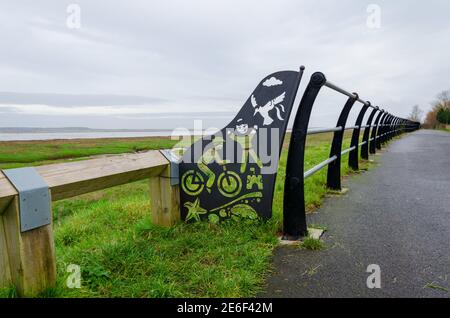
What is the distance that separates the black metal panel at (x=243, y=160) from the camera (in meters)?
2.88

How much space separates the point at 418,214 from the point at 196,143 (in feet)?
7.21

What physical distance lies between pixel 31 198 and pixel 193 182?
4.73 ft

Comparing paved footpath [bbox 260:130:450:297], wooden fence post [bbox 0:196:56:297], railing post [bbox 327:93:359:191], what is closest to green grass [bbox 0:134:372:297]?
wooden fence post [bbox 0:196:56:297]

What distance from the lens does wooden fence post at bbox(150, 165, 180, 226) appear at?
2.96 meters

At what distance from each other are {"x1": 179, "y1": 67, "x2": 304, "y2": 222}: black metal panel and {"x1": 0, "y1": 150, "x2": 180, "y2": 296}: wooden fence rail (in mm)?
558

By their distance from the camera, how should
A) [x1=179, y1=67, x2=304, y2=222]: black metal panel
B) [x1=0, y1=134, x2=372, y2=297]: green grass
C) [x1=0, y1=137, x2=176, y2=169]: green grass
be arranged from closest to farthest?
[x1=0, y1=134, x2=372, y2=297]: green grass → [x1=179, y1=67, x2=304, y2=222]: black metal panel → [x1=0, y1=137, x2=176, y2=169]: green grass

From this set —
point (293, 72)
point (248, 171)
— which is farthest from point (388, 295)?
point (293, 72)

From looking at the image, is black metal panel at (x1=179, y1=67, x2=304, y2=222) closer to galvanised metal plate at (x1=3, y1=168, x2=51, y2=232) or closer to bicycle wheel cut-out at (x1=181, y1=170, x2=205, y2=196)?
bicycle wheel cut-out at (x1=181, y1=170, x2=205, y2=196)

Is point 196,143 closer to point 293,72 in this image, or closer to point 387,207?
point 293,72

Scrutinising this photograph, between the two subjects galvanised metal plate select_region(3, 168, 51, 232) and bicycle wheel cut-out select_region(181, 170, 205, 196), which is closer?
galvanised metal plate select_region(3, 168, 51, 232)

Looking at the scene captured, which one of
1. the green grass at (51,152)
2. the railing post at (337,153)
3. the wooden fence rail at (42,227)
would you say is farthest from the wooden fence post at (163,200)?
the green grass at (51,152)

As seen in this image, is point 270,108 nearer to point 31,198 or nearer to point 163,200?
point 163,200

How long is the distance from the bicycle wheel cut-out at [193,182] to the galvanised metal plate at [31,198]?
1325 mm

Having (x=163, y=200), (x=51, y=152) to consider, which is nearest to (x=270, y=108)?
(x=163, y=200)
